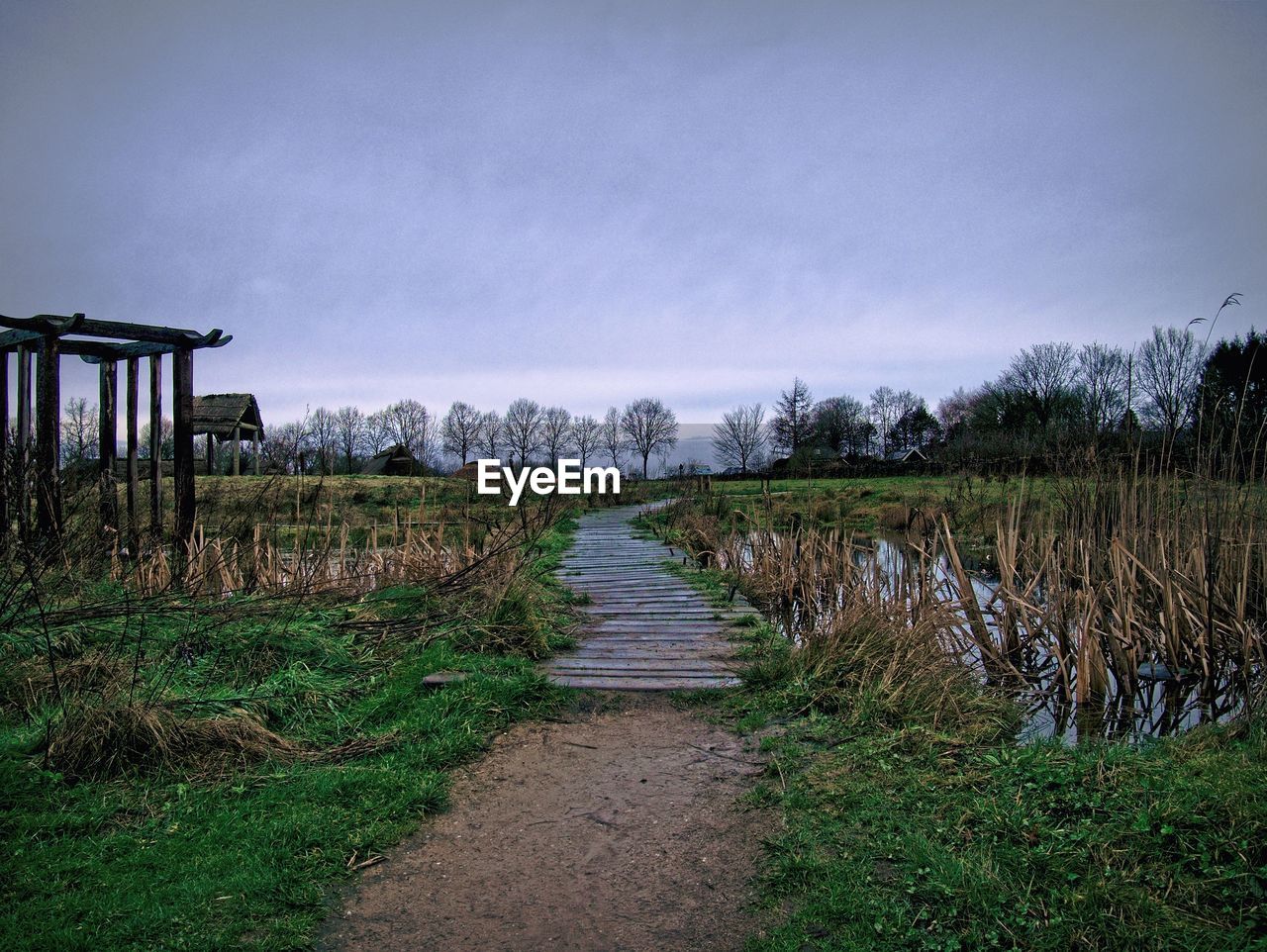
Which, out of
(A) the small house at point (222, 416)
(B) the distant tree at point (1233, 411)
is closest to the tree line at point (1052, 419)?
(B) the distant tree at point (1233, 411)

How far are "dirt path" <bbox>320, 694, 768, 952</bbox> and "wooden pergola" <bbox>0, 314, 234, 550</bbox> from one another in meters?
4.72

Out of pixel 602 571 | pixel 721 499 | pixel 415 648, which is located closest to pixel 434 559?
pixel 415 648

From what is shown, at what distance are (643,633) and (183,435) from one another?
5445 mm

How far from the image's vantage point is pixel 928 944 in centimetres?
233

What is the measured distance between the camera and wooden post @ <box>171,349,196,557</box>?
821 centimetres

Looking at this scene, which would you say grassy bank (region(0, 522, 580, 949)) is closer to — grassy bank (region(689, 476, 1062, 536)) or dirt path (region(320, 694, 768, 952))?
dirt path (region(320, 694, 768, 952))

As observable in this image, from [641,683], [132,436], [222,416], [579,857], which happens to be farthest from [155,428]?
[222,416]

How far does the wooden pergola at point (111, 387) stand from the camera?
7328mm

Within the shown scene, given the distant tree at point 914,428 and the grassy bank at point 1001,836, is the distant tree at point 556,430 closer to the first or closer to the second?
the distant tree at point 914,428

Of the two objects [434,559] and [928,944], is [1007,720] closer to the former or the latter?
[928,944]

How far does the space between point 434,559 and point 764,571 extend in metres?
3.78

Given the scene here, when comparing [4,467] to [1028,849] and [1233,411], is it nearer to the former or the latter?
[1028,849]

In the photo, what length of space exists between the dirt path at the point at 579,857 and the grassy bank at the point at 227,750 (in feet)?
0.67

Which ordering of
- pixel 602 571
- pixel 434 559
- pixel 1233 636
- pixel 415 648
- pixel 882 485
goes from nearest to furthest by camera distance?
pixel 1233 636
pixel 415 648
pixel 434 559
pixel 602 571
pixel 882 485
